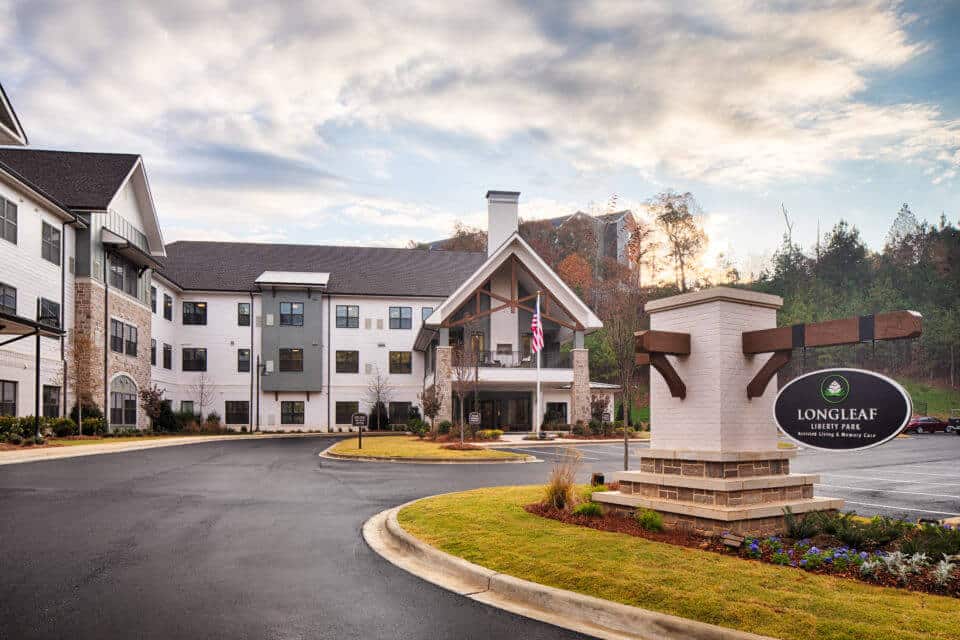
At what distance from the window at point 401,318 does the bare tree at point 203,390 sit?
41.3ft

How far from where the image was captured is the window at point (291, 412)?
48.6 metres

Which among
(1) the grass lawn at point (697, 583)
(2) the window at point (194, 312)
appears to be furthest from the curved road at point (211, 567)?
(2) the window at point (194, 312)

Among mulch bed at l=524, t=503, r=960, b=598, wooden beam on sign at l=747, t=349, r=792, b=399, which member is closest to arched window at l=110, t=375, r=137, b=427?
mulch bed at l=524, t=503, r=960, b=598

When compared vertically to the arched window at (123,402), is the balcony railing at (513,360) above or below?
above

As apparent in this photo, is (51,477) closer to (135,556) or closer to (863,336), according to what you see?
(135,556)

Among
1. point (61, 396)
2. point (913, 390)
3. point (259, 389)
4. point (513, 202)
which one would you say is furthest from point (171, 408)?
point (913, 390)

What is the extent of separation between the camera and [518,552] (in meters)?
8.20

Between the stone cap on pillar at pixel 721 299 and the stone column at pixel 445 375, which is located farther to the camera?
the stone column at pixel 445 375

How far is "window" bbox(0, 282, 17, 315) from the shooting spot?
2771 centimetres

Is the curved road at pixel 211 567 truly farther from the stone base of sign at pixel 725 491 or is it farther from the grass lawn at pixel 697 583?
the stone base of sign at pixel 725 491

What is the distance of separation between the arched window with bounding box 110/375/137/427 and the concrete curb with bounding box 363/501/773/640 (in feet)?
106

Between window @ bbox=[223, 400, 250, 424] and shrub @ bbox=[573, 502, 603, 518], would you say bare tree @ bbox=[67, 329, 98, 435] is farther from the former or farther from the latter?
shrub @ bbox=[573, 502, 603, 518]

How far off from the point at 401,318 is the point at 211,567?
4240 centimetres

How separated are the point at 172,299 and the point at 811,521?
46.1 m
